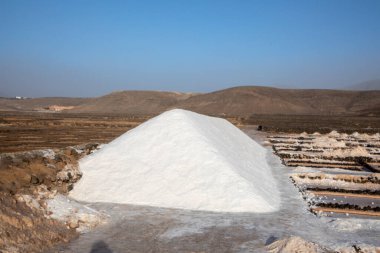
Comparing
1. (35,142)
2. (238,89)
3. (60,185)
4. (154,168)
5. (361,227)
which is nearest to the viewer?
(361,227)

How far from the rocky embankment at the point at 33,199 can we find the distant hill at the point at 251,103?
46480 millimetres

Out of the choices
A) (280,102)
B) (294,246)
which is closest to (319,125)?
(280,102)

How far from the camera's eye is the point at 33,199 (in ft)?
17.8

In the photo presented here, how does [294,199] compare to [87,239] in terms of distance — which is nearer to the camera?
[87,239]

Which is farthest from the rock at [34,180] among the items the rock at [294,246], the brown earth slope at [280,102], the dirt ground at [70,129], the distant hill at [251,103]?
the brown earth slope at [280,102]

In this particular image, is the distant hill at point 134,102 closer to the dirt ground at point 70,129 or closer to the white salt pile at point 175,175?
the dirt ground at point 70,129

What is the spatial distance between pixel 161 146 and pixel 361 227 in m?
4.06

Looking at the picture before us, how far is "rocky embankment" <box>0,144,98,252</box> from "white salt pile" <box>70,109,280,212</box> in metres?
0.40

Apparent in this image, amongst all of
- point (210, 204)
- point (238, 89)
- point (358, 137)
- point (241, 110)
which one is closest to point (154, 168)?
point (210, 204)

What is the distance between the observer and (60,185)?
680cm

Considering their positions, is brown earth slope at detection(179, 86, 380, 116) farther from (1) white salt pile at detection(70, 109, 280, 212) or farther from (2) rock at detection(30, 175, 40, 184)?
(2) rock at detection(30, 175, 40, 184)

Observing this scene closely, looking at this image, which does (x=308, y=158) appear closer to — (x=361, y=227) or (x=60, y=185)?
(x=361, y=227)

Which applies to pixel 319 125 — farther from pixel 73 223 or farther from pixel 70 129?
pixel 73 223

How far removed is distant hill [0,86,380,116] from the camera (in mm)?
57125
